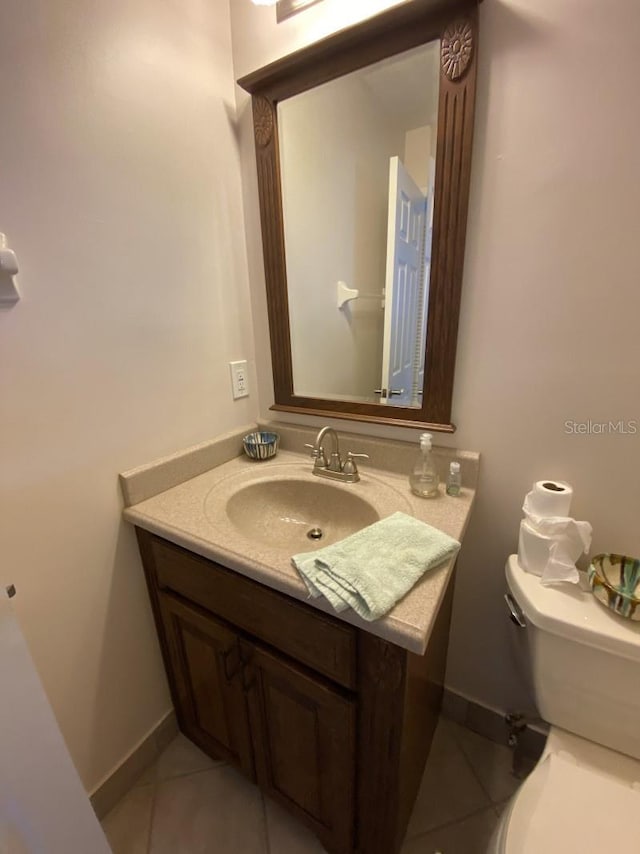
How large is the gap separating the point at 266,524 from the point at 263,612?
1.09ft

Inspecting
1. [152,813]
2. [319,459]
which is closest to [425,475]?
[319,459]

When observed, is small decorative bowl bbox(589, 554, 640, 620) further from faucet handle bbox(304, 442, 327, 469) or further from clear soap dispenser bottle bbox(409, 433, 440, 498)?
faucet handle bbox(304, 442, 327, 469)

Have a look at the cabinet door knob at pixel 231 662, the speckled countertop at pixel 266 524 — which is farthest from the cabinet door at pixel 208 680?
the speckled countertop at pixel 266 524

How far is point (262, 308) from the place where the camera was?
47.6 inches

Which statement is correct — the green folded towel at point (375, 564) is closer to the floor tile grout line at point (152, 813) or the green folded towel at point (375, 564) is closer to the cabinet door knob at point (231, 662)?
the cabinet door knob at point (231, 662)

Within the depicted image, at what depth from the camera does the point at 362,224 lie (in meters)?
1.12

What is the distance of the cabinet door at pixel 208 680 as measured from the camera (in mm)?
876

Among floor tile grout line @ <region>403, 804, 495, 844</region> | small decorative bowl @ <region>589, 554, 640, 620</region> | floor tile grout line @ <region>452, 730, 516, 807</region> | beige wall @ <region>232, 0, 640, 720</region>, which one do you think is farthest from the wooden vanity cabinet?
beige wall @ <region>232, 0, 640, 720</region>

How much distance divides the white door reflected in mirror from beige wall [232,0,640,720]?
0.12 m

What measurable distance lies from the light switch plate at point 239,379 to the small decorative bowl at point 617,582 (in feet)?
3.56

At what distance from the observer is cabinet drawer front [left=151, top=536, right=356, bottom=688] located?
2.21 ft

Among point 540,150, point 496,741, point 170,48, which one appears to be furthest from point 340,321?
point 496,741

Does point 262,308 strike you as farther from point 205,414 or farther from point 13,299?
point 13,299

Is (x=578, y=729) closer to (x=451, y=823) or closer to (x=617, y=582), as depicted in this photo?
(x=617, y=582)
